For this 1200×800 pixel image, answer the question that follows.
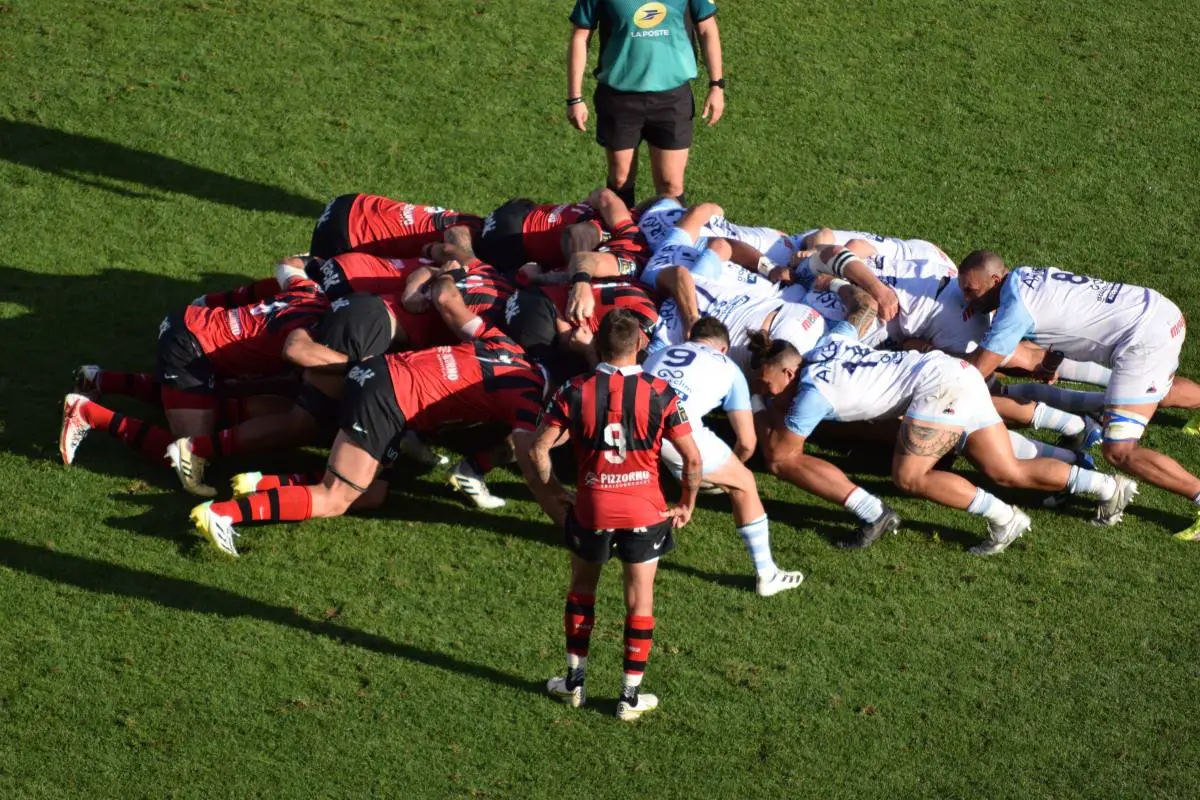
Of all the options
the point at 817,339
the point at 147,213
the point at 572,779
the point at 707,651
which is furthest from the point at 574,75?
the point at 572,779

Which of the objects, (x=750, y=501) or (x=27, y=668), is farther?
(x=750, y=501)

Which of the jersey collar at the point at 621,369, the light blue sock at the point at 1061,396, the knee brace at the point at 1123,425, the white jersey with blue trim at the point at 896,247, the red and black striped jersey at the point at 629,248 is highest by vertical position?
the jersey collar at the point at 621,369

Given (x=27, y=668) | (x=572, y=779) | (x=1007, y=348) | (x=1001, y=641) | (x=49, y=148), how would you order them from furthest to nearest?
(x=49, y=148) < (x=1007, y=348) < (x=1001, y=641) < (x=27, y=668) < (x=572, y=779)

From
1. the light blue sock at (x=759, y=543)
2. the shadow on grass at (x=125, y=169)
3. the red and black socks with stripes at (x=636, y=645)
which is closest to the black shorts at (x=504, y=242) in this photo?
the shadow on grass at (x=125, y=169)

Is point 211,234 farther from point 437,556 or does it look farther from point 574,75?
point 437,556

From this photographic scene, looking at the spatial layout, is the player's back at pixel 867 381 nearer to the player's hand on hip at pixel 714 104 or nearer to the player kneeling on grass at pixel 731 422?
the player kneeling on grass at pixel 731 422

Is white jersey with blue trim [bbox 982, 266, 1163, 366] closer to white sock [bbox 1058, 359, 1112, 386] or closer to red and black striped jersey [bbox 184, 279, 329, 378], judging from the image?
white sock [bbox 1058, 359, 1112, 386]

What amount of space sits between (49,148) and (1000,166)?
800cm

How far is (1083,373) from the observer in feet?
30.7

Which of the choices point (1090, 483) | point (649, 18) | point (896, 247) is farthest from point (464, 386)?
point (1090, 483)

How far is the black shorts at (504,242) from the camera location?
31.1 ft

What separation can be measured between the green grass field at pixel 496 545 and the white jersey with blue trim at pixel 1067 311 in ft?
3.39

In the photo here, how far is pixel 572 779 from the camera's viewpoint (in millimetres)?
6293

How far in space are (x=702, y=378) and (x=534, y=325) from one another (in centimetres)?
139
